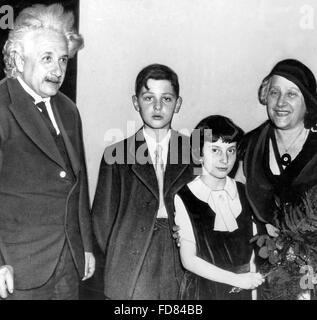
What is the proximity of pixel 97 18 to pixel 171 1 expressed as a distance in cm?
40

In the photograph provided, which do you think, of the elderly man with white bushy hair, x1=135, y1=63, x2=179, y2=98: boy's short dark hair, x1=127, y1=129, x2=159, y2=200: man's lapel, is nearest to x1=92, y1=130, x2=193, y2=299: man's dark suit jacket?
x1=127, y1=129, x2=159, y2=200: man's lapel

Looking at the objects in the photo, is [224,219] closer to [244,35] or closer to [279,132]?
[279,132]

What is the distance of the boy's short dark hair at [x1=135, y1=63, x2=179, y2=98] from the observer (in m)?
2.90

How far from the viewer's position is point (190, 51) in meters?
2.94

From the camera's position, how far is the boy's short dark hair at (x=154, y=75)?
9.52 feet

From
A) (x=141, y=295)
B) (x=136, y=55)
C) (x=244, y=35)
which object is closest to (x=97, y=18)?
(x=136, y=55)

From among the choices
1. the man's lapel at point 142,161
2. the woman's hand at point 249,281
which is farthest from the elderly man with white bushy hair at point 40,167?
the woman's hand at point 249,281

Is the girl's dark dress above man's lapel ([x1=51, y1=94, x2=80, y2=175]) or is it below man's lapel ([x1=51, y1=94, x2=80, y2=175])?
below

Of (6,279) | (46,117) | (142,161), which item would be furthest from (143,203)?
(6,279)

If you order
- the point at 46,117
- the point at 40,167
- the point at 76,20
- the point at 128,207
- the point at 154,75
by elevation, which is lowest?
the point at 128,207

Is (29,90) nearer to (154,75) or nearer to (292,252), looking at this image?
(154,75)

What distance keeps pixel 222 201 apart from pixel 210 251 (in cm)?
27

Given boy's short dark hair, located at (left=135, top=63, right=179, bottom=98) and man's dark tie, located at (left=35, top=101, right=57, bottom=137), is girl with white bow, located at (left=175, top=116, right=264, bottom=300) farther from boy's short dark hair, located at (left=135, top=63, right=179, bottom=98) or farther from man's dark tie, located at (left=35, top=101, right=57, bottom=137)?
man's dark tie, located at (left=35, top=101, right=57, bottom=137)

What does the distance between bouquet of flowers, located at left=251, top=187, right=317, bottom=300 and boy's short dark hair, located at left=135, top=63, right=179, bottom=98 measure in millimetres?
897
